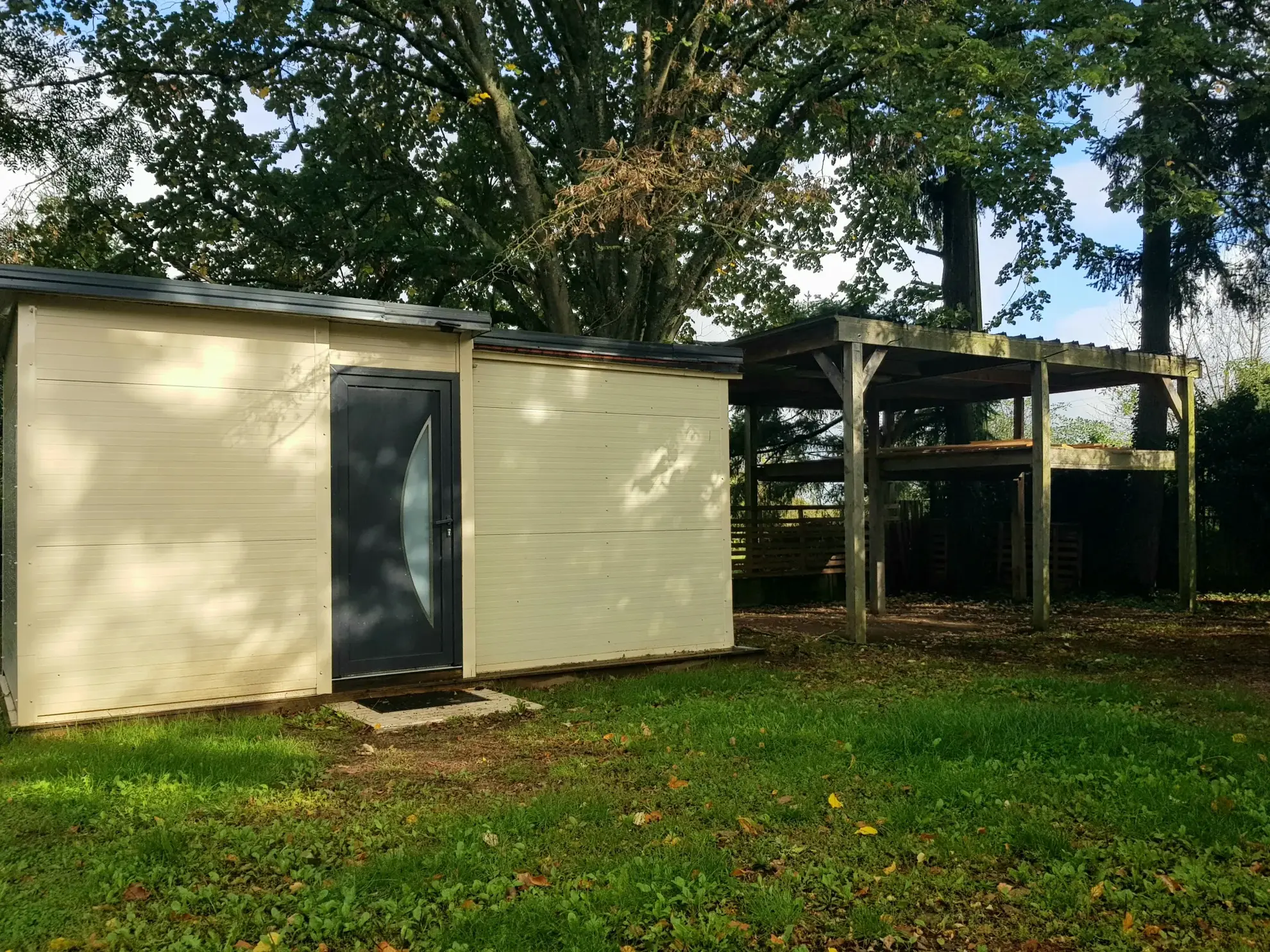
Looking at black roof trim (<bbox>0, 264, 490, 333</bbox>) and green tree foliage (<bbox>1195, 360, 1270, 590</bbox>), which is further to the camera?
green tree foliage (<bbox>1195, 360, 1270, 590</bbox>)

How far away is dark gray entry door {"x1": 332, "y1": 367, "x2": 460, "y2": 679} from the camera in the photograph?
688 centimetres

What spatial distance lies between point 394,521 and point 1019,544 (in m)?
11.1

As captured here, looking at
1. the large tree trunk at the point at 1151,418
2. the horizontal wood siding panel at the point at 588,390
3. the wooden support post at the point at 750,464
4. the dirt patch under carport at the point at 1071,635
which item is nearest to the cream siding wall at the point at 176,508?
the horizontal wood siding panel at the point at 588,390

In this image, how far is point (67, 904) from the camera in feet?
10.9

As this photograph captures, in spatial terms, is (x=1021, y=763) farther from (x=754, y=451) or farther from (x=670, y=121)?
(x=754, y=451)

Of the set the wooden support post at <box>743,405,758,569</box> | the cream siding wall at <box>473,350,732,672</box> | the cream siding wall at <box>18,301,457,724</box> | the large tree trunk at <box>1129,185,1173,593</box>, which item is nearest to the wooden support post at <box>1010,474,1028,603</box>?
the large tree trunk at <box>1129,185,1173,593</box>

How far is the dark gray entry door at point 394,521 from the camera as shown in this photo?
6.88 metres

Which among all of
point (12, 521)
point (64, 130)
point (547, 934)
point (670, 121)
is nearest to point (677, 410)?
point (670, 121)

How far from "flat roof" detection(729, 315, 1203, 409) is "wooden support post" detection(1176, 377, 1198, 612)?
402 millimetres

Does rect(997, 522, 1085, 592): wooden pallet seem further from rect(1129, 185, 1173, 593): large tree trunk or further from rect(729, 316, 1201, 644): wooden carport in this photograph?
rect(729, 316, 1201, 644): wooden carport

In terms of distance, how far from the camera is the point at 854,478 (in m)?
9.85

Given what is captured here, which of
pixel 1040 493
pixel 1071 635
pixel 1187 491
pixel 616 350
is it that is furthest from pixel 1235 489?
pixel 616 350

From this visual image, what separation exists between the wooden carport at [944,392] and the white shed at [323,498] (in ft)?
6.13

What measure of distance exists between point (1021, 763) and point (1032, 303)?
13.4m
